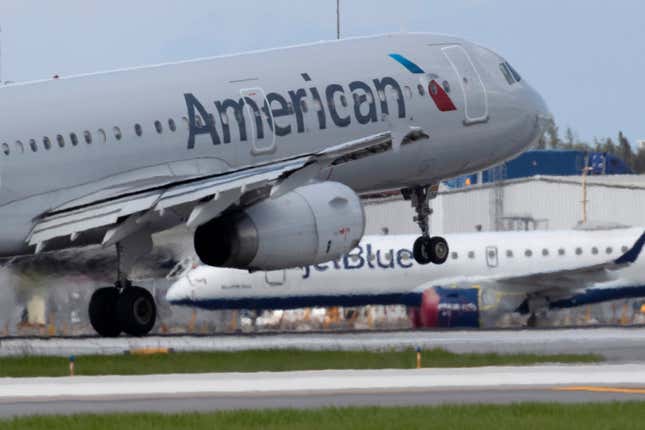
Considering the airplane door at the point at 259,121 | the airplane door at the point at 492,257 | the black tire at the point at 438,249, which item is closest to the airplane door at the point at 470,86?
the black tire at the point at 438,249

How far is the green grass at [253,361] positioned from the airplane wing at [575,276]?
2506 cm

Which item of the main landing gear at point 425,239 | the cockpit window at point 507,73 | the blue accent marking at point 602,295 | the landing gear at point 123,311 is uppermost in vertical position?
the cockpit window at point 507,73

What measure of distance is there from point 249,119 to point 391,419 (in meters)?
14.2

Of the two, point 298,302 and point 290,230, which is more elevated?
point 290,230

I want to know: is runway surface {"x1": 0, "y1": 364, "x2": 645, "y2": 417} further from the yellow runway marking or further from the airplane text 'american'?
the airplane text 'american'

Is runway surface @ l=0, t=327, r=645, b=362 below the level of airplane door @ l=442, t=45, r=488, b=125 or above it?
below

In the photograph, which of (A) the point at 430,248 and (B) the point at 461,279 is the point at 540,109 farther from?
(B) the point at 461,279

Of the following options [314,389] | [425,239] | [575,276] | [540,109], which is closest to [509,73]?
[540,109]

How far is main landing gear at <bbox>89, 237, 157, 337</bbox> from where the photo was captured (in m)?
33.9

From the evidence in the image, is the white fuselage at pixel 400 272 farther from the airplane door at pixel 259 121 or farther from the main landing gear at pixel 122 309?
the airplane door at pixel 259 121

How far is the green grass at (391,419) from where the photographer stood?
20609 millimetres

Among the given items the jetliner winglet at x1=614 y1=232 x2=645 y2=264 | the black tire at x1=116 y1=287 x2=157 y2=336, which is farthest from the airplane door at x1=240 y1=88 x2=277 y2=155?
the jetliner winglet at x1=614 y1=232 x2=645 y2=264

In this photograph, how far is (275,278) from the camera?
60406 millimetres

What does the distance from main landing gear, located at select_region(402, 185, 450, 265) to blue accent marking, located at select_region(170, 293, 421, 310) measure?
21.6 meters
